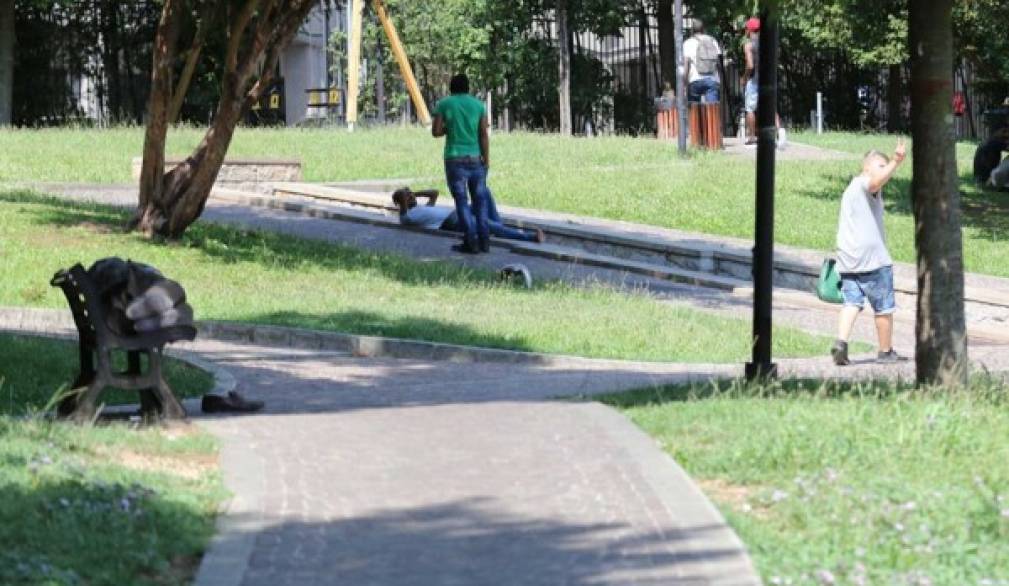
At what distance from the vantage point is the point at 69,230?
20.0m

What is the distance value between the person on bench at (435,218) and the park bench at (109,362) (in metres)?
12.3

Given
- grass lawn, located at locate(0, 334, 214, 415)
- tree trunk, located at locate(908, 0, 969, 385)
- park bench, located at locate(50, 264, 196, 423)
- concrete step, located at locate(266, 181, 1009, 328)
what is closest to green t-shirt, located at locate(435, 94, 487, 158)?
concrete step, located at locate(266, 181, 1009, 328)

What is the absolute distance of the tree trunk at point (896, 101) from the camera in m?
42.6

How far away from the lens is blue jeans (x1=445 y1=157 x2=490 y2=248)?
20781 millimetres

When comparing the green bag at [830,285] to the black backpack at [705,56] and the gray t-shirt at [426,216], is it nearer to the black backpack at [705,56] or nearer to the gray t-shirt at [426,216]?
the gray t-shirt at [426,216]

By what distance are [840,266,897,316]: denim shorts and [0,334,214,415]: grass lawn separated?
530cm

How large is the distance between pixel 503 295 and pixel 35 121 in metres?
24.6

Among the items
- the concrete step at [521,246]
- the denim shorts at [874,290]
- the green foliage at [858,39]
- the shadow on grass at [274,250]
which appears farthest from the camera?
the green foliage at [858,39]

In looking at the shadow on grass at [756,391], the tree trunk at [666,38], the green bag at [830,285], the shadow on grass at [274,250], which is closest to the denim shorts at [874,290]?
the green bag at [830,285]

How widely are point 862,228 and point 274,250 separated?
24.5 ft

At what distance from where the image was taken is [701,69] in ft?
105

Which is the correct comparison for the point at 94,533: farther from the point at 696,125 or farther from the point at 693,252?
the point at 696,125

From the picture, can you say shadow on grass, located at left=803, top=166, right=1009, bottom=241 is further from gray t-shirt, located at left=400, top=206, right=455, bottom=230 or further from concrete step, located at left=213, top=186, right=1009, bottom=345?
gray t-shirt, located at left=400, top=206, right=455, bottom=230

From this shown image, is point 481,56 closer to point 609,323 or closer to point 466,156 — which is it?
point 466,156
